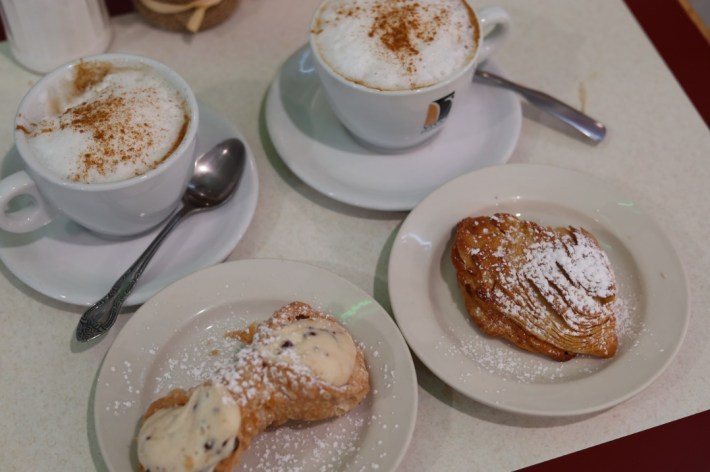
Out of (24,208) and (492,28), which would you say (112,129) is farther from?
(492,28)

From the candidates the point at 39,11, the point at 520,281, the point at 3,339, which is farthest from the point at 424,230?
the point at 39,11

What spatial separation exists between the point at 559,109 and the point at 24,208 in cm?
92

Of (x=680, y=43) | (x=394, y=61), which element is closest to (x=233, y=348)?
(x=394, y=61)

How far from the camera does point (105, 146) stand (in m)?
1.00

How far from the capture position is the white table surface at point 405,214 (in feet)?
3.23

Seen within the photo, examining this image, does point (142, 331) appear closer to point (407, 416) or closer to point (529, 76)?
point (407, 416)

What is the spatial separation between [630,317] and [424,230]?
1.05 feet

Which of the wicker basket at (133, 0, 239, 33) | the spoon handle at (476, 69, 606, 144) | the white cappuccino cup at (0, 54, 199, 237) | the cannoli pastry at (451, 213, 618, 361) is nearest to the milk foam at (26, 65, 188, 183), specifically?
the white cappuccino cup at (0, 54, 199, 237)

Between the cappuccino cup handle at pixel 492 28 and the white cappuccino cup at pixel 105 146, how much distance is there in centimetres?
51

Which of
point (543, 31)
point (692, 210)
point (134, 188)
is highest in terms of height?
point (134, 188)

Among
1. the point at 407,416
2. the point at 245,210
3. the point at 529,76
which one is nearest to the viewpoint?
the point at 407,416

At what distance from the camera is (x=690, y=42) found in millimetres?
1490

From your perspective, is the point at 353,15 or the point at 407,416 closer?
the point at 407,416

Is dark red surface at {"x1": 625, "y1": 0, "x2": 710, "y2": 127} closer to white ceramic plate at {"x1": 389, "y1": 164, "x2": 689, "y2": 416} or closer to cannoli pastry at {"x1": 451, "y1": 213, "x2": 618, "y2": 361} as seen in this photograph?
white ceramic plate at {"x1": 389, "y1": 164, "x2": 689, "y2": 416}
